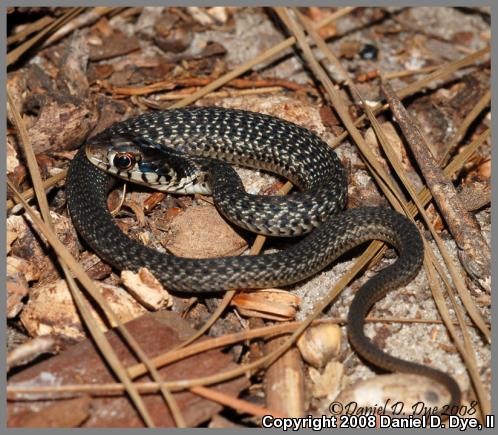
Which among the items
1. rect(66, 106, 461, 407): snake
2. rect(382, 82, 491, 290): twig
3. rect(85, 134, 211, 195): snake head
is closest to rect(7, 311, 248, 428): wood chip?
rect(66, 106, 461, 407): snake

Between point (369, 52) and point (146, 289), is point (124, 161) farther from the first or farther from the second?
point (369, 52)

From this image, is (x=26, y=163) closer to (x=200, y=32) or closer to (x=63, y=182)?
(x=63, y=182)

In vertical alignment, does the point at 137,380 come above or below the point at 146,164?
below

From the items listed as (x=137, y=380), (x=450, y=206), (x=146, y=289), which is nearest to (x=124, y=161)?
(x=146, y=289)

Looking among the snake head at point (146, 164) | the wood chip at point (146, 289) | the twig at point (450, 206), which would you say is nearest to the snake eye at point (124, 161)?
the snake head at point (146, 164)

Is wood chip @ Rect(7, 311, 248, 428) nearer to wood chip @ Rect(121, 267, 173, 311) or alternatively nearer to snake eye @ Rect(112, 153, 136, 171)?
wood chip @ Rect(121, 267, 173, 311)

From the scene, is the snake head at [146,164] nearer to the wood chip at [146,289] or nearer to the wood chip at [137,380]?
the wood chip at [146,289]
